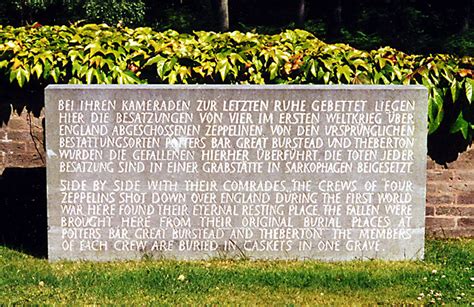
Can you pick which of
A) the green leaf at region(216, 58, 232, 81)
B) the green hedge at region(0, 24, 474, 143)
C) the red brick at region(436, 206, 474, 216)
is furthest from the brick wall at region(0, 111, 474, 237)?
the green leaf at region(216, 58, 232, 81)

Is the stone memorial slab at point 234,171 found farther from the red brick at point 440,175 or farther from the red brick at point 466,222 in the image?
the red brick at point 466,222

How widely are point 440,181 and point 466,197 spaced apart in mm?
266

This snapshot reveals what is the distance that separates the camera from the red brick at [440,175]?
7.43 meters

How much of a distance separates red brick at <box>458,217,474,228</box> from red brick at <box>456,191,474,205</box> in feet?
0.52

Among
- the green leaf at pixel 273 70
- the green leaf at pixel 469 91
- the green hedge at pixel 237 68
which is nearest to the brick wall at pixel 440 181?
the green hedge at pixel 237 68

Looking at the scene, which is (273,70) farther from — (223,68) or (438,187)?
(438,187)

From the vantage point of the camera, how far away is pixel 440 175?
7438 mm

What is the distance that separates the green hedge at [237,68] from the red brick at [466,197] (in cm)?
48

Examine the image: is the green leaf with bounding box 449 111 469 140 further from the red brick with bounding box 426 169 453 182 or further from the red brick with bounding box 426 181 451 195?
the red brick with bounding box 426 181 451 195

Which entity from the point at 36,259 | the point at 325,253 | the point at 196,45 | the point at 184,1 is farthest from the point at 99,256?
the point at 184,1

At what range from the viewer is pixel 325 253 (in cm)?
669

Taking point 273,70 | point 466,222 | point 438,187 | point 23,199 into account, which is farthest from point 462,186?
point 23,199

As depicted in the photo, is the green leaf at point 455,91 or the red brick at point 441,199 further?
the red brick at point 441,199

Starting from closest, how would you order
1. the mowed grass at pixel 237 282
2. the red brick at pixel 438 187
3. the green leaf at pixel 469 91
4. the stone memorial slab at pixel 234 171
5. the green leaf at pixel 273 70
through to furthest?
the mowed grass at pixel 237 282 < the stone memorial slab at pixel 234 171 < the green leaf at pixel 469 91 < the green leaf at pixel 273 70 < the red brick at pixel 438 187
